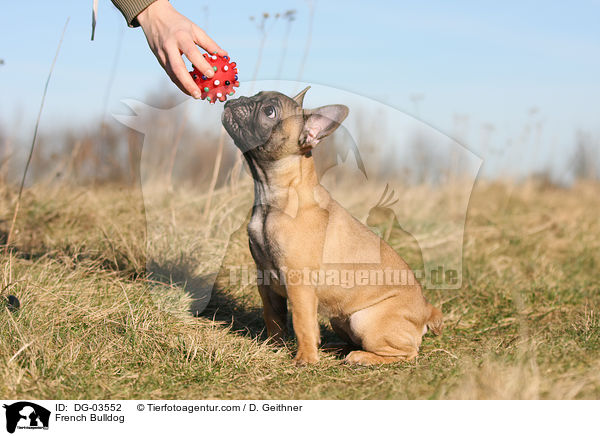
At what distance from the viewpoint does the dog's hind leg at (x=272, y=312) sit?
4.19 metres

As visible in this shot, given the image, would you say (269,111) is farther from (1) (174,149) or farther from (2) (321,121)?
(1) (174,149)

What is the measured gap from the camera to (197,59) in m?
3.46

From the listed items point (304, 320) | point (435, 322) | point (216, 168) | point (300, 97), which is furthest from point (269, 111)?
point (216, 168)

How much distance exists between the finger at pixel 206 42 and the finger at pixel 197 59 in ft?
0.47

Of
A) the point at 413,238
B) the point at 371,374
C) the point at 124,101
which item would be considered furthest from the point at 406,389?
the point at 413,238

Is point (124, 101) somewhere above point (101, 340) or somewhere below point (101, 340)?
above

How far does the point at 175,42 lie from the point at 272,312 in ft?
6.62

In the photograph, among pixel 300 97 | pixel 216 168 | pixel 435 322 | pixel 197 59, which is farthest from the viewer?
pixel 216 168

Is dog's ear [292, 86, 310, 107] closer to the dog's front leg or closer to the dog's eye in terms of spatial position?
the dog's eye

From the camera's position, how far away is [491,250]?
22.8 feet

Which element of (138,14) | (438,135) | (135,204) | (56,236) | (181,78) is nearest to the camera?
(181,78)

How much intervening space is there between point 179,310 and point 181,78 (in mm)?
1863

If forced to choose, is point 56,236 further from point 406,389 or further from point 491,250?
point 491,250
